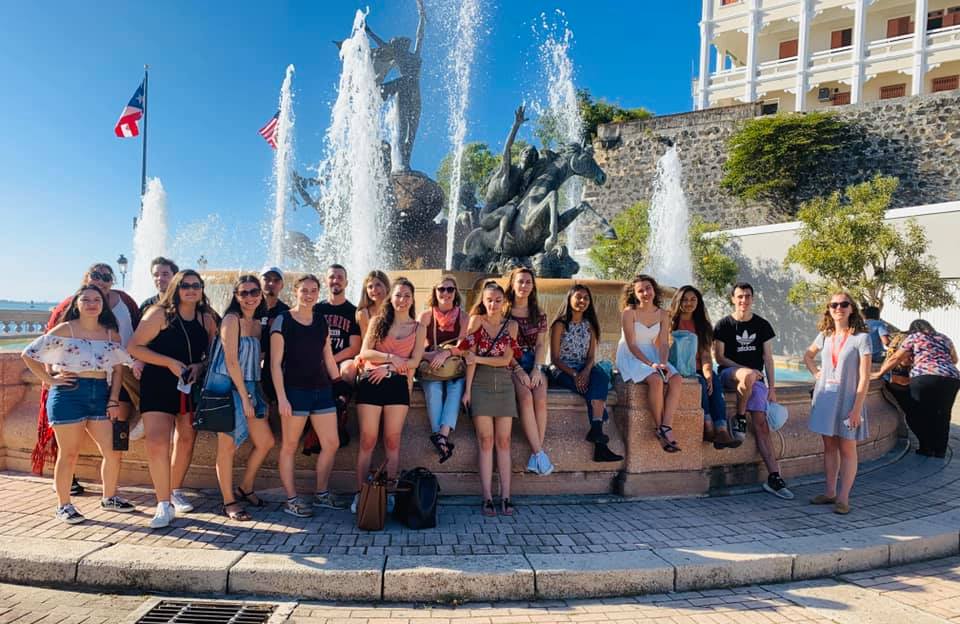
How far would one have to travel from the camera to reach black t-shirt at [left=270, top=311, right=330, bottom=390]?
459cm

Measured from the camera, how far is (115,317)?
189 inches

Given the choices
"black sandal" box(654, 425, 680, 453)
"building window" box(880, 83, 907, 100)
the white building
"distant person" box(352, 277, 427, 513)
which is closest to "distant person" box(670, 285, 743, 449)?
"black sandal" box(654, 425, 680, 453)

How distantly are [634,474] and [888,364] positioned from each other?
13.2 feet

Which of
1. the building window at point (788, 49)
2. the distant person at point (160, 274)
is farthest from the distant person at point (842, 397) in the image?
the building window at point (788, 49)

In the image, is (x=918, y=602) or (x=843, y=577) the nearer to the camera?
(x=918, y=602)

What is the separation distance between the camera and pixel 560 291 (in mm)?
10594

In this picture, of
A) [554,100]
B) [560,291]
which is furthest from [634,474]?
[554,100]

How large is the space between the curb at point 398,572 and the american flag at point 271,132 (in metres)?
18.6

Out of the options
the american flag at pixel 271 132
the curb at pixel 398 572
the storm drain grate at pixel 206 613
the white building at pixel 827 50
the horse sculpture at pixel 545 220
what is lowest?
the storm drain grate at pixel 206 613

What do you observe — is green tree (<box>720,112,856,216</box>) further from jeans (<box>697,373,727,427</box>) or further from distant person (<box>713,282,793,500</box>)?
jeans (<box>697,373,727,427</box>)

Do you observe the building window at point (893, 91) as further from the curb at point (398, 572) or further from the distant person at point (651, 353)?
the curb at point (398, 572)

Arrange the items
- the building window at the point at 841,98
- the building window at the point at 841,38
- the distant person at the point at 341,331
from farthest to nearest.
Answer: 1. the building window at the point at 841,98
2. the building window at the point at 841,38
3. the distant person at the point at 341,331

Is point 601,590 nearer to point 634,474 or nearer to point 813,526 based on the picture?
point 634,474

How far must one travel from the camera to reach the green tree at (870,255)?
61.8 feet
